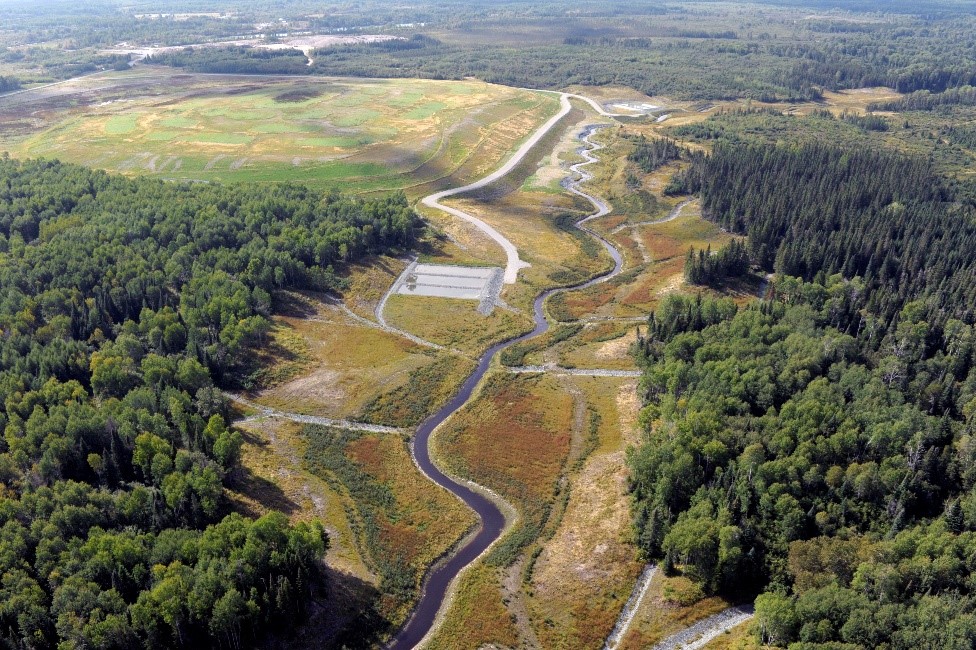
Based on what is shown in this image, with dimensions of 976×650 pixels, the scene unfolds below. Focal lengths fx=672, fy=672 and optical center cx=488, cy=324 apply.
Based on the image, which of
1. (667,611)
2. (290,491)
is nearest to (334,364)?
(290,491)

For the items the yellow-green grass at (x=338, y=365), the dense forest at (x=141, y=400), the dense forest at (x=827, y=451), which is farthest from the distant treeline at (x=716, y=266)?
the dense forest at (x=141, y=400)

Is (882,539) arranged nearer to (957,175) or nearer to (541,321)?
(541,321)

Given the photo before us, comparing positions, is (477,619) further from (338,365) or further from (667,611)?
(338,365)

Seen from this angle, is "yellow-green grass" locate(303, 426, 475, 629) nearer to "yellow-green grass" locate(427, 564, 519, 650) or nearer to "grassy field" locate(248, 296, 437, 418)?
"yellow-green grass" locate(427, 564, 519, 650)

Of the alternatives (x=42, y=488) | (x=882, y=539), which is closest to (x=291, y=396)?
(x=42, y=488)

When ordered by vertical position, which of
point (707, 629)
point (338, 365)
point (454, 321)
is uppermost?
point (454, 321)

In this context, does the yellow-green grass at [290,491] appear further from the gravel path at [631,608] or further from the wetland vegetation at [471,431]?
the gravel path at [631,608]
